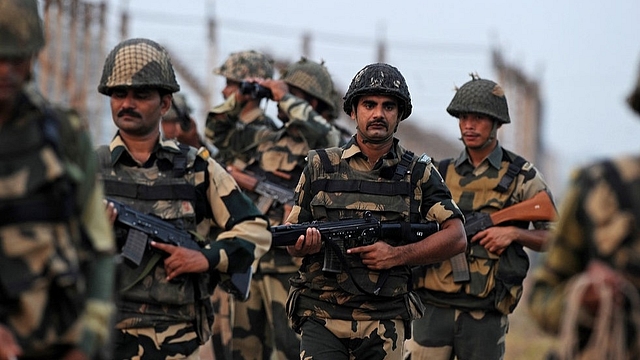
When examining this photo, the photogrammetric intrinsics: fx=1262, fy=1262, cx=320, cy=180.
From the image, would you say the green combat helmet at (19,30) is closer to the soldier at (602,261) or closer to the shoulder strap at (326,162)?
the soldier at (602,261)

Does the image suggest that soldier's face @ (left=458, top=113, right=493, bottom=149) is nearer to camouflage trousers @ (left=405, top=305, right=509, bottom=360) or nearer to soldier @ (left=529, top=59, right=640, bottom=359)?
camouflage trousers @ (left=405, top=305, right=509, bottom=360)

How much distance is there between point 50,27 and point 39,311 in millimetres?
11121

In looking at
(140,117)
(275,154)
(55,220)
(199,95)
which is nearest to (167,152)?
(140,117)

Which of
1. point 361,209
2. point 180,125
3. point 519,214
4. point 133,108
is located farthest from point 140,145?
point 180,125

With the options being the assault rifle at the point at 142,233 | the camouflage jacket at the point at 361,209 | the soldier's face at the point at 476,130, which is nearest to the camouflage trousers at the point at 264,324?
the soldier's face at the point at 476,130

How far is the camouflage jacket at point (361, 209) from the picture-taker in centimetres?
687

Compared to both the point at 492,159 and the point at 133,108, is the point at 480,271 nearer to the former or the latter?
the point at 492,159

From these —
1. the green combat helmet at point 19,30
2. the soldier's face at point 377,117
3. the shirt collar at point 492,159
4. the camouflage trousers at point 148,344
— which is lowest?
the camouflage trousers at point 148,344

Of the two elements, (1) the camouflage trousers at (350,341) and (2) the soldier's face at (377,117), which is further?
(2) the soldier's face at (377,117)

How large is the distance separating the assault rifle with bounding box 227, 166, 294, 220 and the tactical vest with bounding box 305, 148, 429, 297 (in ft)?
7.95

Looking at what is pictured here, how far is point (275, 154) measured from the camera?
969 cm

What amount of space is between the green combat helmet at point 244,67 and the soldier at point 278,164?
0.33 meters

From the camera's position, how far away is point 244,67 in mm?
10586

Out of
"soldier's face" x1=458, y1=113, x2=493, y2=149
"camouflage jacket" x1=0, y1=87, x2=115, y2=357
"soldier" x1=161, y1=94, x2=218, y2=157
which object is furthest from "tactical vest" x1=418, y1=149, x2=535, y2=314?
"camouflage jacket" x1=0, y1=87, x2=115, y2=357
